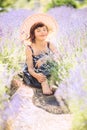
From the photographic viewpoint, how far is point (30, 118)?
2.38 metres

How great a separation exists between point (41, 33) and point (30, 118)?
20.7 inches

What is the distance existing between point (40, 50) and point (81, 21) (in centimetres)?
33

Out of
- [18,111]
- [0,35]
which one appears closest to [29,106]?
[18,111]

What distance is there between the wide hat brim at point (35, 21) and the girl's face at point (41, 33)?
0.11ft

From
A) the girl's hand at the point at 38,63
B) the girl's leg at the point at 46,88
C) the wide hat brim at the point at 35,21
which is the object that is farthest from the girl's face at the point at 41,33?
the girl's leg at the point at 46,88

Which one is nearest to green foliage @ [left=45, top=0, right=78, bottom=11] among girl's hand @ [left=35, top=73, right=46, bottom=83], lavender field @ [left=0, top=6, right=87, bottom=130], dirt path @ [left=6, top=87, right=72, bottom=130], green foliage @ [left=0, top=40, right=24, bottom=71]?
lavender field @ [left=0, top=6, right=87, bottom=130]

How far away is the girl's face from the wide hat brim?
33 mm

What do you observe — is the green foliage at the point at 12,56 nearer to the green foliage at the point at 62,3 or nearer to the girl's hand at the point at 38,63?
the girl's hand at the point at 38,63

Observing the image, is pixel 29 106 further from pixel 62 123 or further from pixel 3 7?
pixel 3 7

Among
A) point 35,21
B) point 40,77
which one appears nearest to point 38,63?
point 40,77

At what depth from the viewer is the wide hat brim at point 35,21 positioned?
2.50m

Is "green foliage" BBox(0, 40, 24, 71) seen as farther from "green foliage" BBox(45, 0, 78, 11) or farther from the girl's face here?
"green foliage" BBox(45, 0, 78, 11)

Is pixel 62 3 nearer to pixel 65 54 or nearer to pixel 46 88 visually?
pixel 65 54

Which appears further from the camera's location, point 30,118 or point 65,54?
point 65,54
